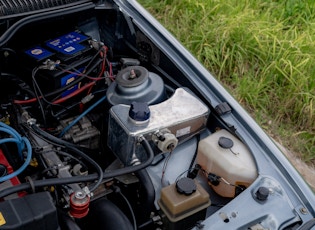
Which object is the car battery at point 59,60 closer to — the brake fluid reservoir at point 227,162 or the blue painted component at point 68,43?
the blue painted component at point 68,43

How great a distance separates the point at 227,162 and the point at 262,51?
2.00 meters

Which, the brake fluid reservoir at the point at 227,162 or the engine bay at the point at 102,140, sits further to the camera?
the brake fluid reservoir at the point at 227,162

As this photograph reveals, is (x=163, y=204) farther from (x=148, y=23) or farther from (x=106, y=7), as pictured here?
(x=106, y=7)

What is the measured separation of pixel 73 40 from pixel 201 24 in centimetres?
181

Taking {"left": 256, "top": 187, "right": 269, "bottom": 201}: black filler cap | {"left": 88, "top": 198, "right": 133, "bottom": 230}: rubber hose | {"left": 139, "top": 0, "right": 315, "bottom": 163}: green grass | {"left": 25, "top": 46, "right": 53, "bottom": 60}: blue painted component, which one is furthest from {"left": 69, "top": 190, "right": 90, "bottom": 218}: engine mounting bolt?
{"left": 139, "top": 0, "right": 315, "bottom": 163}: green grass

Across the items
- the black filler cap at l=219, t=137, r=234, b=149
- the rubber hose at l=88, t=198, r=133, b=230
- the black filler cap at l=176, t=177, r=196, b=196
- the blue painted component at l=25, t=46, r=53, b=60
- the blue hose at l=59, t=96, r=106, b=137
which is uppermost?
the blue painted component at l=25, t=46, r=53, b=60

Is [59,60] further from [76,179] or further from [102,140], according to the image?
[76,179]

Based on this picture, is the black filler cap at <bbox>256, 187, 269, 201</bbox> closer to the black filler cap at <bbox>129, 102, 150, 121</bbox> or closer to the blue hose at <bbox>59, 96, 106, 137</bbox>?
the black filler cap at <bbox>129, 102, 150, 121</bbox>

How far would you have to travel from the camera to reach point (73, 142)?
1.82 m

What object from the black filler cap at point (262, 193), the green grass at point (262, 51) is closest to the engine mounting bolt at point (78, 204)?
the black filler cap at point (262, 193)

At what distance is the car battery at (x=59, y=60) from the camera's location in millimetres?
1862

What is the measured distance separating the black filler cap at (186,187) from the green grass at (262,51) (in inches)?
66.8

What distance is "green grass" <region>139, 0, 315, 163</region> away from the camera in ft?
10.3

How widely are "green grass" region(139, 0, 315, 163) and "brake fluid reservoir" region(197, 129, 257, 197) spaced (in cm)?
148
